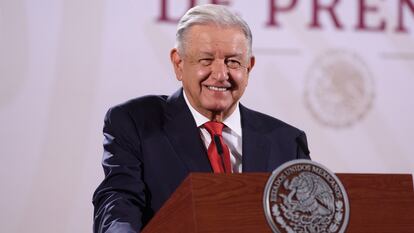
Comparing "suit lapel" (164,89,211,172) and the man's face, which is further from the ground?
the man's face

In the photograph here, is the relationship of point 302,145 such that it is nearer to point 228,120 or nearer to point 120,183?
point 228,120

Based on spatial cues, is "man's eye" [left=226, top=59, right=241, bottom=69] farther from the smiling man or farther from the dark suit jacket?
the dark suit jacket

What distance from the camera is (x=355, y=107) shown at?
306 cm

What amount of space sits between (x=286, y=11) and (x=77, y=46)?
902mm

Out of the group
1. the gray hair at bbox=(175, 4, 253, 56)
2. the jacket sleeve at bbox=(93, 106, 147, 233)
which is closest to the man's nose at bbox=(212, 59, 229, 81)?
the gray hair at bbox=(175, 4, 253, 56)

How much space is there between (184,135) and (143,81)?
84 centimetres

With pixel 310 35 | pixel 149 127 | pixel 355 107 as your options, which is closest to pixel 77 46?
pixel 149 127

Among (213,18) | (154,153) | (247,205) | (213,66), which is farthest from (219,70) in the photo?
(247,205)

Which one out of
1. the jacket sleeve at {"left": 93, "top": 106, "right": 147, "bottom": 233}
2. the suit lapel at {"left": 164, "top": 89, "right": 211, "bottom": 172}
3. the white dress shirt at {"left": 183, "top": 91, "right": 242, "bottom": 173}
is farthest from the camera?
the white dress shirt at {"left": 183, "top": 91, "right": 242, "bottom": 173}

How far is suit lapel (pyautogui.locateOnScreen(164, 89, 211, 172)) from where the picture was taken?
1.95m

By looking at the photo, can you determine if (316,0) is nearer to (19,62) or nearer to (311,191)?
(19,62)

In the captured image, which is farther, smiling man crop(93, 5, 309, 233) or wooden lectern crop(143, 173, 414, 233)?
smiling man crop(93, 5, 309, 233)

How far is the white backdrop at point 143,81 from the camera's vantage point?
2641mm

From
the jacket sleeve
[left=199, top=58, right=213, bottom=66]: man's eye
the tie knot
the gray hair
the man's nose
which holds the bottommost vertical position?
the jacket sleeve
